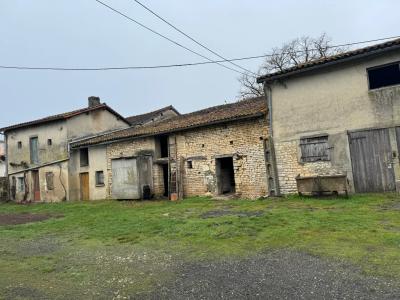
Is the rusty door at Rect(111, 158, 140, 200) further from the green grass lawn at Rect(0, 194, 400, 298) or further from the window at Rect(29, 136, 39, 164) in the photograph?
the window at Rect(29, 136, 39, 164)

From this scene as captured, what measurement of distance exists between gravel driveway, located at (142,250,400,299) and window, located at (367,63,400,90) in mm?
8826

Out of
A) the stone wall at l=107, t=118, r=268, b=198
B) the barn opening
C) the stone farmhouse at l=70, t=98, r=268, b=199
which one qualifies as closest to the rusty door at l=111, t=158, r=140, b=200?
the stone farmhouse at l=70, t=98, r=268, b=199

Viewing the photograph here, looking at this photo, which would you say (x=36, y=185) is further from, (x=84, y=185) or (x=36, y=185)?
(x=84, y=185)

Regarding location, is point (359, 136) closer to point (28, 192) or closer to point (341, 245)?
point (341, 245)

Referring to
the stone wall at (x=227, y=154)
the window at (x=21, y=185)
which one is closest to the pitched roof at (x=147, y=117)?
the window at (x=21, y=185)

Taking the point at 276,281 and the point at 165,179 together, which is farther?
the point at 165,179

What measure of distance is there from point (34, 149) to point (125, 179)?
9561 millimetres

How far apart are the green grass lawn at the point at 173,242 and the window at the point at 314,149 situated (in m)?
2.37

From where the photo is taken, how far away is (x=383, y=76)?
12273mm

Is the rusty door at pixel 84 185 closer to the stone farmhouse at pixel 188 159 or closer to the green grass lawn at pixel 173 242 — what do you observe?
the stone farmhouse at pixel 188 159

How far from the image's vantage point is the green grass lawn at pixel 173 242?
5266mm

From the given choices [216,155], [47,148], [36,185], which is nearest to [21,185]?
[36,185]

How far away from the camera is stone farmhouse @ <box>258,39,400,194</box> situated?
39.0 ft

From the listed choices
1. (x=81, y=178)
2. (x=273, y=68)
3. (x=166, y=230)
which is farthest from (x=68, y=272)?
(x=273, y=68)
